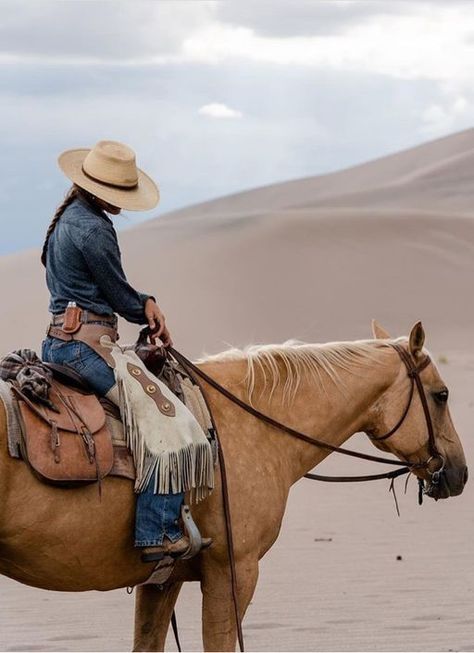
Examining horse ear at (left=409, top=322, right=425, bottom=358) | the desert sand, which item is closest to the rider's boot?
horse ear at (left=409, top=322, right=425, bottom=358)

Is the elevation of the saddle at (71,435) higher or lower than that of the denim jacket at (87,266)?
lower

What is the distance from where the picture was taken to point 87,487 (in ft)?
21.9

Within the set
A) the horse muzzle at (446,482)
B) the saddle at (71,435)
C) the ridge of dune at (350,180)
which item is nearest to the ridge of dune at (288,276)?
the horse muzzle at (446,482)

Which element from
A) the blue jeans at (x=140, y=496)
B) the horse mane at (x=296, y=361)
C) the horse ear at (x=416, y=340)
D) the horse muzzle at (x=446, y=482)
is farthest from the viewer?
the horse muzzle at (x=446, y=482)

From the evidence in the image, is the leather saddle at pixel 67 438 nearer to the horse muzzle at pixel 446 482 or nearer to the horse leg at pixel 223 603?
the horse leg at pixel 223 603

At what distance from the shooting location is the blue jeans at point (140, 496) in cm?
676

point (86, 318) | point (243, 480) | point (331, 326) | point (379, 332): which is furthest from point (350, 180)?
point (86, 318)

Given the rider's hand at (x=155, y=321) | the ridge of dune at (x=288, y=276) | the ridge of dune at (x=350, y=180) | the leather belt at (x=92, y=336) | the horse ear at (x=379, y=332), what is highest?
the ridge of dune at (x=350, y=180)

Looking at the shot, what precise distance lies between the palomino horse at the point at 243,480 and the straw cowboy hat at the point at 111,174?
1.01 metres

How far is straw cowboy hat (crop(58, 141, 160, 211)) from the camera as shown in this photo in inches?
280

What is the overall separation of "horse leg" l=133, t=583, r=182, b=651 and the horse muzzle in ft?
4.93

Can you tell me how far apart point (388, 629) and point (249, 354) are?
3.34m

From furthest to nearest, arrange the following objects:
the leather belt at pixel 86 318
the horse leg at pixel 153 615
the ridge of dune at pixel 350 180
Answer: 1. the ridge of dune at pixel 350 180
2. the horse leg at pixel 153 615
3. the leather belt at pixel 86 318

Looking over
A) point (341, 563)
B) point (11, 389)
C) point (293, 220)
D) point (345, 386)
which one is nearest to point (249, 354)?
point (345, 386)
